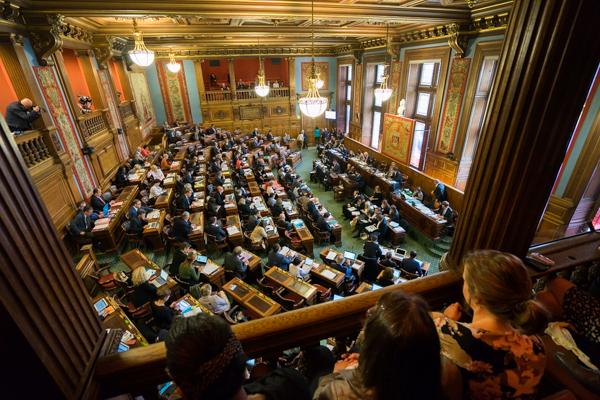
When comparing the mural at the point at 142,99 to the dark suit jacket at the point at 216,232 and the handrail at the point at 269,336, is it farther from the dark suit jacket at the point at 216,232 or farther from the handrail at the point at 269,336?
the handrail at the point at 269,336

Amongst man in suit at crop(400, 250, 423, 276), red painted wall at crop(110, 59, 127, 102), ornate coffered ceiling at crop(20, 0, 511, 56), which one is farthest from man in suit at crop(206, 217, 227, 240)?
red painted wall at crop(110, 59, 127, 102)

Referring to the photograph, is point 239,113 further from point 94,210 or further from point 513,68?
point 513,68

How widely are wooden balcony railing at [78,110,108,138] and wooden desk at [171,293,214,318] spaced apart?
19.8 ft

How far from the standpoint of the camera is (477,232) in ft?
5.57

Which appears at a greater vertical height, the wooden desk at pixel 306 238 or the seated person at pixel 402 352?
the seated person at pixel 402 352

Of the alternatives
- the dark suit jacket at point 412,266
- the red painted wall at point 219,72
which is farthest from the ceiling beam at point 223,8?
the red painted wall at point 219,72

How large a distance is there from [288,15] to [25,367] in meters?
6.27

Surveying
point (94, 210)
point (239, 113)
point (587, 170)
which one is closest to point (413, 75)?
point (587, 170)

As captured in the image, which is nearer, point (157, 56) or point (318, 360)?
point (318, 360)

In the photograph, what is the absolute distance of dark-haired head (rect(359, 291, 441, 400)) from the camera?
0.82 metres

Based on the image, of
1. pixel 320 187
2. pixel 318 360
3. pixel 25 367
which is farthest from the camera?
pixel 320 187

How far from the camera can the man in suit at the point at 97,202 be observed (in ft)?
23.5

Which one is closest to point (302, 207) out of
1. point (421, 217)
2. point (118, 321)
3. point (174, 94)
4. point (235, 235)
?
point (235, 235)

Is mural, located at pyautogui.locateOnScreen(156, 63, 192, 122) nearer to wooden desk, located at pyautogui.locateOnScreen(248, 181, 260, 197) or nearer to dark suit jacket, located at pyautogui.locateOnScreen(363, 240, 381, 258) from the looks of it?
wooden desk, located at pyautogui.locateOnScreen(248, 181, 260, 197)
